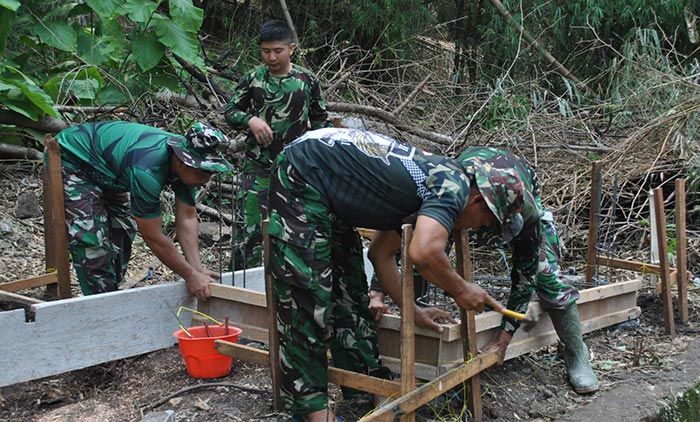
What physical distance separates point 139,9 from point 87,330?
2930 millimetres

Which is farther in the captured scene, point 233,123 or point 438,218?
point 233,123

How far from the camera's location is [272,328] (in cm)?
365

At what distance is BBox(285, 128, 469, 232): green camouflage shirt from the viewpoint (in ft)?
10.4

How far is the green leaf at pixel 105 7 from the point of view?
20.3 ft

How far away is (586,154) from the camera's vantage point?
791 centimetres

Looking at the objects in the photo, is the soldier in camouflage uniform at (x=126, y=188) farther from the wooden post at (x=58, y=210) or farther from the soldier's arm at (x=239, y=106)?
the soldier's arm at (x=239, y=106)

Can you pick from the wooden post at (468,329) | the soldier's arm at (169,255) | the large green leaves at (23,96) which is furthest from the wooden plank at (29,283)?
the wooden post at (468,329)

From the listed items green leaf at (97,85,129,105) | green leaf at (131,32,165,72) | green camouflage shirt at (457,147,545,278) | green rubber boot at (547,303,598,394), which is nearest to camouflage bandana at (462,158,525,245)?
green camouflage shirt at (457,147,545,278)

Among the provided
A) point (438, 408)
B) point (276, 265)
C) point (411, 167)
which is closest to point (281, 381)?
point (276, 265)

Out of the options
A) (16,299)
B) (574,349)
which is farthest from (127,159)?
(574,349)

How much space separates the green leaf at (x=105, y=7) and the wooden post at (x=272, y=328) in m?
3.32

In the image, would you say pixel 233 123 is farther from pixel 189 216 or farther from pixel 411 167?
pixel 411 167

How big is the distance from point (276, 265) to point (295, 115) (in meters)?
2.31

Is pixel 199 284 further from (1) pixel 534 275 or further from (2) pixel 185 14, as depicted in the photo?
(2) pixel 185 14
